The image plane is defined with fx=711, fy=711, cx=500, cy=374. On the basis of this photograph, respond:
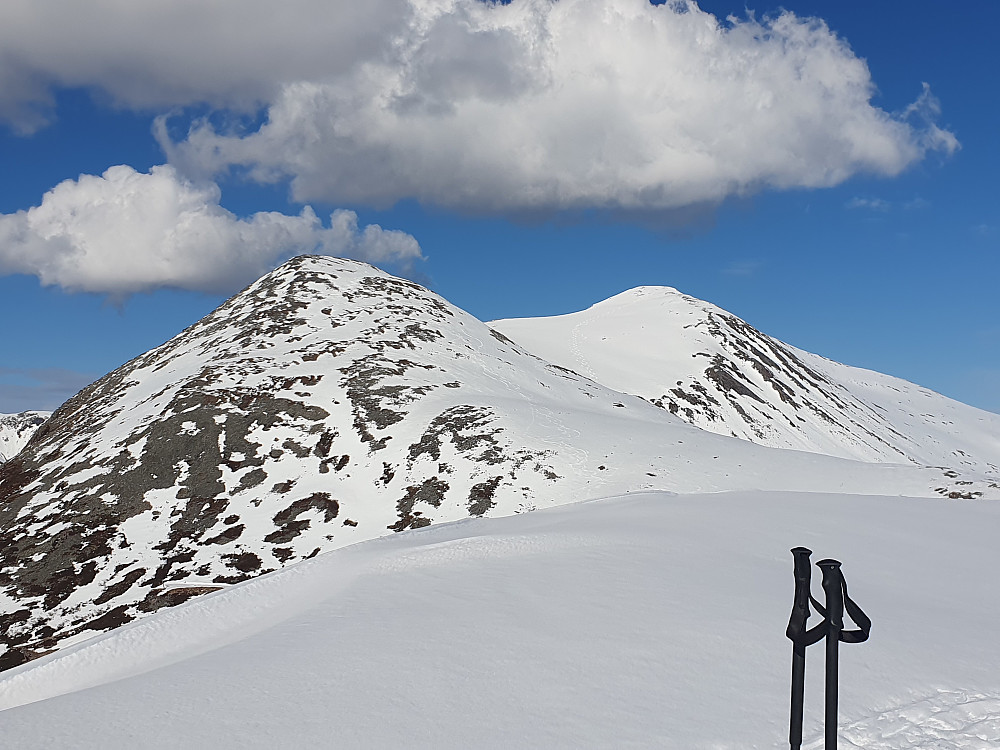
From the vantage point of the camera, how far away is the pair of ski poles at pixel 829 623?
4.90 m

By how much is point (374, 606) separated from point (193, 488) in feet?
105

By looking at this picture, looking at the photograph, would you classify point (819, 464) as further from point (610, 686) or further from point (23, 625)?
point (23, 625)

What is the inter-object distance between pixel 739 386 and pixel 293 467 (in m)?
65.5

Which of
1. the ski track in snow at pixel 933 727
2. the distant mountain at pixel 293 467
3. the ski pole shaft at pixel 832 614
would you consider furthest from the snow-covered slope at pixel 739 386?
the ski pole shaft at pixel 832 614

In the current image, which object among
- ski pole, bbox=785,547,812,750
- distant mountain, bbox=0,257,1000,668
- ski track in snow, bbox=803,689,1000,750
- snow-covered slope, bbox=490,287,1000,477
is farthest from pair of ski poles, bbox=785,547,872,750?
snow-covered slope, bbox=490,287,1000,477

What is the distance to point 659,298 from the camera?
123562 millimetres

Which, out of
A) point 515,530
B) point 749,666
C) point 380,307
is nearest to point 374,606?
point 749,666

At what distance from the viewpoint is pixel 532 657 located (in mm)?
7992

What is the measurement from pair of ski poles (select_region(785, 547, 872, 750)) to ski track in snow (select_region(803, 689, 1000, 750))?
4.16 feet

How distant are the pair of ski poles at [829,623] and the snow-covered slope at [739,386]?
73.7m

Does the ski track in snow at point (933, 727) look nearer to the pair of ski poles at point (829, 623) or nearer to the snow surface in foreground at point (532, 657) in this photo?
the snow surface in foreground at point (532, 657)

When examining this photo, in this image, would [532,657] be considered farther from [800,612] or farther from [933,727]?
[933,727]

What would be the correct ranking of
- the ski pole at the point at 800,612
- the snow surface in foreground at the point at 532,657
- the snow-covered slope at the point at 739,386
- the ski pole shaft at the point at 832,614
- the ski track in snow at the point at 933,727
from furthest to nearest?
1. the snow-covered slope at the point at 739,386
2. the snow surface in foreground at the point at 532,657
3. the ski track in snow at the point at 933,727
4. the ski pole at the point at 800,612
5. the ski pole shaft at the point at 832,614

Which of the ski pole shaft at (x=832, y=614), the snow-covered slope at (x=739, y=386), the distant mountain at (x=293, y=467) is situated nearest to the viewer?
the ski pole shaft at (x=832, y=614)
